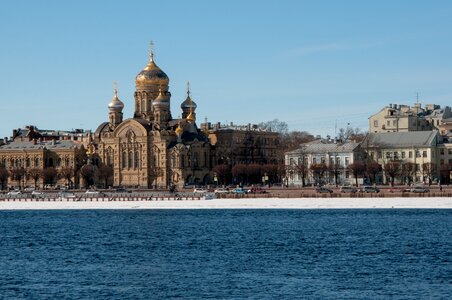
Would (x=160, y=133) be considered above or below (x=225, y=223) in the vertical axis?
above

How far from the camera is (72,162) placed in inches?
5709

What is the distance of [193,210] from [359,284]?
5752 cm

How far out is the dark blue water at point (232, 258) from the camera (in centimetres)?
3897

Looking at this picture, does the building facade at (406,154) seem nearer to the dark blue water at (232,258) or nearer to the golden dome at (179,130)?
the golden dome at (179,130)

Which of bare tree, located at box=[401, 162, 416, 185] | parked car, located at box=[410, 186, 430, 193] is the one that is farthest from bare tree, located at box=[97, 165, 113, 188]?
parked car, located at box=[410, 186, 430, 193]

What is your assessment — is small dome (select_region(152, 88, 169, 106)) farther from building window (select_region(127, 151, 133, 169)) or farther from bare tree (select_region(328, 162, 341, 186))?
bare tree (select_region(328, 162, 341, 186))

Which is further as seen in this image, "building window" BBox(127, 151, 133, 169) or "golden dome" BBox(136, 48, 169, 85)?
"golden dome" BBox(136, 48, 169, 85)

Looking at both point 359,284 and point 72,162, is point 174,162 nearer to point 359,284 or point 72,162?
point 72,162

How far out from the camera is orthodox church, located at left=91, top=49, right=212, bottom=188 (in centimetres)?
13750

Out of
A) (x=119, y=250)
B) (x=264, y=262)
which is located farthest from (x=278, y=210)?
(x=264, y=262)

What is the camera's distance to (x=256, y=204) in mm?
98062

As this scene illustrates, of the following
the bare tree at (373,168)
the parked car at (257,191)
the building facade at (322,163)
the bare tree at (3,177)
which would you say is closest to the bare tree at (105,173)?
the bare tree at (3,177)

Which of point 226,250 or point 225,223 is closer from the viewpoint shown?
point 226,250

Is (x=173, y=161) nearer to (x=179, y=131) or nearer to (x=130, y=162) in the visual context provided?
(x=179, y=131)
